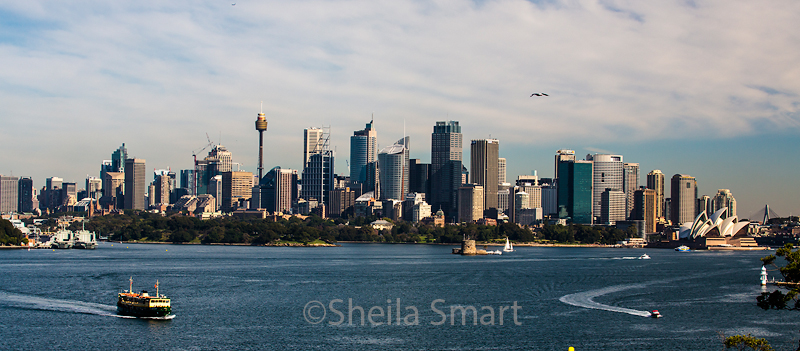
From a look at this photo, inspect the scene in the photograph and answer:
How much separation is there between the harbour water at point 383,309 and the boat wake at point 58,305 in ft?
0.28

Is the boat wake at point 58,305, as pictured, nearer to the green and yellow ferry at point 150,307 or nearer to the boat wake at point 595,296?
the green and yellow ferry at point 150,307

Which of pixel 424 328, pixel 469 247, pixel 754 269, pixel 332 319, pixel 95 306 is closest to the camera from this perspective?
pixel 424 328

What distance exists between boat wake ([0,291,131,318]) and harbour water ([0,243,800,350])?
3.3 inches

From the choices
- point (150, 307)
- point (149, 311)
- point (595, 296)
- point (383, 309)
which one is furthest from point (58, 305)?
point (595, 296)

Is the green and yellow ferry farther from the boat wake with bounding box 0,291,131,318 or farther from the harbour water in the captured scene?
the boat wake with bounding box 0,291,131,318

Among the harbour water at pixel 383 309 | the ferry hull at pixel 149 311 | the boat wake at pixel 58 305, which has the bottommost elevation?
the harbour water at pixel 383 309

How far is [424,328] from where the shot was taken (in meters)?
52.6

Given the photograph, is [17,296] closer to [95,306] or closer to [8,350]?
[95,306]

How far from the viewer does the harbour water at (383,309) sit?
158ft

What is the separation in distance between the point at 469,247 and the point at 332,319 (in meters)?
97.7

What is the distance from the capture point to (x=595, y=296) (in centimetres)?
7088

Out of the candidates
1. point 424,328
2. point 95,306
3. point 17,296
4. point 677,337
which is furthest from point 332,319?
point 17,296

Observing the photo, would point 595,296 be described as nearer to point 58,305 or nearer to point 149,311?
point 149,311

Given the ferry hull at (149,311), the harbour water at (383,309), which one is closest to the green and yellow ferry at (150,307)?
the ferry hull at (149,311)
